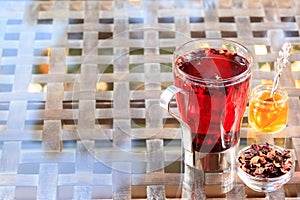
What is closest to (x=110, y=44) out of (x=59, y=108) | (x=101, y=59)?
(x=101, y=59)

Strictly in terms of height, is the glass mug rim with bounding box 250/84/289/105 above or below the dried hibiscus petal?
above

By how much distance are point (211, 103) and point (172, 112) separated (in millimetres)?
61

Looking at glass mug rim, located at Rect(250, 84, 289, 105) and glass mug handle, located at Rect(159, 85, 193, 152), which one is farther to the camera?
glass mug rim, located at Rect(250, 84, 289, 105)

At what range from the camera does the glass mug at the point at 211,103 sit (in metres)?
0.91

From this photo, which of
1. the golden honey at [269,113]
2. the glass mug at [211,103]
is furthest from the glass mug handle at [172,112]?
the golden honey at [269,113]

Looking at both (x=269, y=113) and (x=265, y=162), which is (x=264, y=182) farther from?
(x=269, y=113)

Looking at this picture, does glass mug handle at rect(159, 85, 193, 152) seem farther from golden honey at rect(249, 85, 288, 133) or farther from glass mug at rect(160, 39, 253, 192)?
golden honey at rect(249, 85, 288, 133)

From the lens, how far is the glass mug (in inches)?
35.9

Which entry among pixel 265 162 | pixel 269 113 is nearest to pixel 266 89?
pixel 269 113

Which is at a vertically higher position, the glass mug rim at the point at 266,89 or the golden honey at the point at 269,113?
the glass mug rim at the point at 266,89

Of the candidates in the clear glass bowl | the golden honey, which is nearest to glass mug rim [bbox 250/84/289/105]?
the golden honey

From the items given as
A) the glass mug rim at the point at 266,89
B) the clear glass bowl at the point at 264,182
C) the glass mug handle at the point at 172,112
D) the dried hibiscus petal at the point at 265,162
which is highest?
the glass mug rim at the point at 266,89

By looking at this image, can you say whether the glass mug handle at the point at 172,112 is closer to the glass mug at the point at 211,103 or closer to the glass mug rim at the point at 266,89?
the glass mug at the point at 211,103

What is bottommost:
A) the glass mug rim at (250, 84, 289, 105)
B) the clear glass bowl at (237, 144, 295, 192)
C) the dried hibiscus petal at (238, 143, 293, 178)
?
the clear glass bowl at (237, 144, 295, 192)
